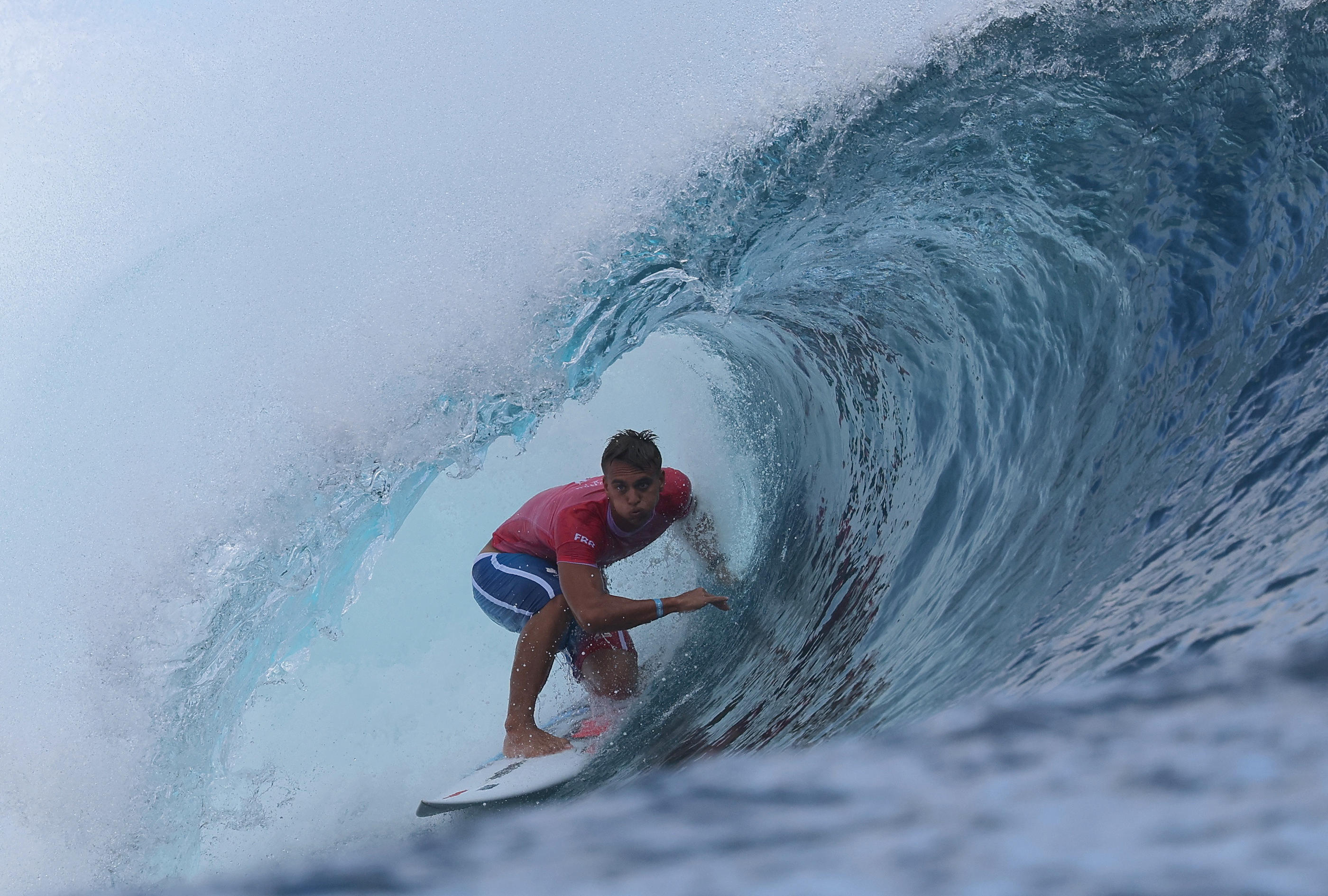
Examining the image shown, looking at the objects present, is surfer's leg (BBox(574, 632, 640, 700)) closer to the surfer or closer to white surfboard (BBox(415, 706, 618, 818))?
the surfer

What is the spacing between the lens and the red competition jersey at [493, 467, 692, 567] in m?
3.16

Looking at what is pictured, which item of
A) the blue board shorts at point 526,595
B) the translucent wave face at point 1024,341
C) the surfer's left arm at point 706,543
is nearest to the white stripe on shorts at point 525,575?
the blue board shorts at point 526,595

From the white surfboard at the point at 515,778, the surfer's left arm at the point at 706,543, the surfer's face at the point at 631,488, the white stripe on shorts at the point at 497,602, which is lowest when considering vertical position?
the white surfboard at the point at 515,778

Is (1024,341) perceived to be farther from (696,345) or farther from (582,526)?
(696,345)

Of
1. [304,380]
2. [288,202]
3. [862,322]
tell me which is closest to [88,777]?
[304,380]

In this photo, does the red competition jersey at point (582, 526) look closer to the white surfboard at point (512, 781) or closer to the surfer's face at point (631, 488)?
the surfer's face at point (631, 488)

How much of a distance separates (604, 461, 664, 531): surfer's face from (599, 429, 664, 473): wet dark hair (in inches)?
0.5

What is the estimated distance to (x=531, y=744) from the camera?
329 cm

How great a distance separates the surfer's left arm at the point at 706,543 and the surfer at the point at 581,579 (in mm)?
303

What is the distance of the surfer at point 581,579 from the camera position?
306 cm

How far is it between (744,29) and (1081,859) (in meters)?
3.66

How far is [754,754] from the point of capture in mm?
2359

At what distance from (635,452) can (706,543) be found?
54.2 inches

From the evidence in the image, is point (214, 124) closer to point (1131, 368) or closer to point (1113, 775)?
point (1131, 368)
